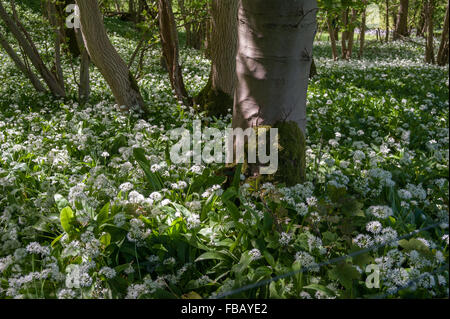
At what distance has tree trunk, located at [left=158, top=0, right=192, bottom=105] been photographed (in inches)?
216

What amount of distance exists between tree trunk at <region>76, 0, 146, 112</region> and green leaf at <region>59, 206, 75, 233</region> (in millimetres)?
2662

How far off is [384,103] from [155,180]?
4.00 m

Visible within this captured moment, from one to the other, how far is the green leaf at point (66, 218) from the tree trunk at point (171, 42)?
3.61 m

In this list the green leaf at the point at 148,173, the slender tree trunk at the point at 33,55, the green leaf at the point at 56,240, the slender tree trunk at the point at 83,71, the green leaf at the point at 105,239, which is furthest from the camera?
the slender tree trunk at the point at 83,71

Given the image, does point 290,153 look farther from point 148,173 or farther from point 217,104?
point 217,104

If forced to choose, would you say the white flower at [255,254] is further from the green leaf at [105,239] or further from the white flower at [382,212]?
the green leaf at [105,239]

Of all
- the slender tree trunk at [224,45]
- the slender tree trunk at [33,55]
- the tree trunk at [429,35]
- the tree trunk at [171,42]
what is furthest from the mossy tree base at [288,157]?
the tree trunk at [429,35]

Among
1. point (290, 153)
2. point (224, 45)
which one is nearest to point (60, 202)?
point (290, 153)

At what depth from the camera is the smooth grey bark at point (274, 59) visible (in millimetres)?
2533

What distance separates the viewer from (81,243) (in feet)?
7.47

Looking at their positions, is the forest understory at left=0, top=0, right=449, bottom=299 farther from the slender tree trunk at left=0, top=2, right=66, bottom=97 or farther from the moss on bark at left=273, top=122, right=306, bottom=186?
the slender tree trunk at left=0, top=2, right=66, bottom=97

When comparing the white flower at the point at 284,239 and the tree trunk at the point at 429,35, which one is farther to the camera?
the tree trunk at the point at 429,35

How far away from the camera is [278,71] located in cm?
266

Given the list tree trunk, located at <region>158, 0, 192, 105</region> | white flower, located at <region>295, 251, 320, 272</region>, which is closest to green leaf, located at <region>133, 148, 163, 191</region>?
white flower, located at <region>295, 251, 320, 272</region>
